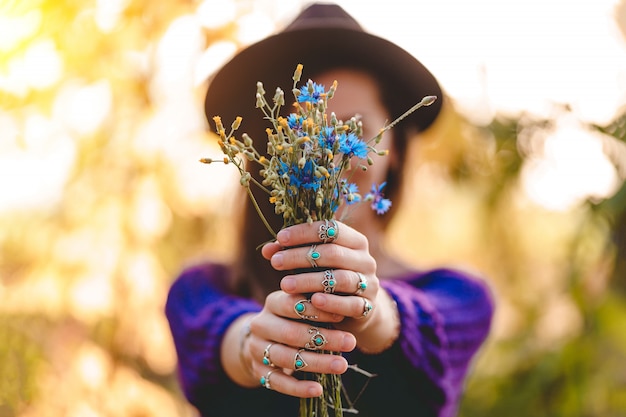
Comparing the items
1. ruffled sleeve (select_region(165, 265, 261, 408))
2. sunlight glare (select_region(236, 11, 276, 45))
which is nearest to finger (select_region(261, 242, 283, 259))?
ruffled sleeve (select_region(165, 265, 261, 408))

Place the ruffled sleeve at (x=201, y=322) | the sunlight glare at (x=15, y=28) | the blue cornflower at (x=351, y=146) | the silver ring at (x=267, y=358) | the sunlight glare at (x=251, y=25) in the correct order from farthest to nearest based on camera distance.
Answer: the sunlight glare at (x=251, y=25) < the sunlight glare at (x=15, y=28) < the ruffled sleeve at (x=201, y=322) < the silver ring at (x=267, y=358) < the blue cornflower at (x=351, y=146)

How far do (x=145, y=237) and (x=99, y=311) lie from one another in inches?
9.0

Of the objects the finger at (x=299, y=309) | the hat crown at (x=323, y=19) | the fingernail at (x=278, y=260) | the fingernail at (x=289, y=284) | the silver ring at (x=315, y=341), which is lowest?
the silver ring at (x=315, y=341)

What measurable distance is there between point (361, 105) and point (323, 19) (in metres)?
0.17

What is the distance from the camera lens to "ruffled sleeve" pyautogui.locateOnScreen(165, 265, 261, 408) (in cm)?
101

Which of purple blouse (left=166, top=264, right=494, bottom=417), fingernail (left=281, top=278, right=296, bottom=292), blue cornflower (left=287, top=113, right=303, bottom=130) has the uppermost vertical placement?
blue cornflower (left=287, top=113, right=303, bottom=130)

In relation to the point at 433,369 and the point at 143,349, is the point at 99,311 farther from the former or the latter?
the point at 433,369

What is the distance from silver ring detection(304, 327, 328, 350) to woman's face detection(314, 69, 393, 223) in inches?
11.8

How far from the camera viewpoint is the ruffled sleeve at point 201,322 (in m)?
1.01

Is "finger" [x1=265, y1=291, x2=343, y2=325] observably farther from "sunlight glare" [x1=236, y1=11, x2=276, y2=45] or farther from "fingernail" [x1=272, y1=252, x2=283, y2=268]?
"sunlight glare" [x1=236, y1=11, x2=276, y2=45]

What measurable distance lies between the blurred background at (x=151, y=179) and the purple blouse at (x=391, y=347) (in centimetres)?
26

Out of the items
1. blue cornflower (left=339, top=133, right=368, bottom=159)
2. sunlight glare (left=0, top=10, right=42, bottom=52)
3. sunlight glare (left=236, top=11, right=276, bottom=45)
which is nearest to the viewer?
blue cornflower (left=339, top=133, right=368, bottom=159)

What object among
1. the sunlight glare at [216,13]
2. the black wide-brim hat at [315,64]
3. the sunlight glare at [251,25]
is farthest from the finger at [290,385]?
the sunlight glare at [216,13]

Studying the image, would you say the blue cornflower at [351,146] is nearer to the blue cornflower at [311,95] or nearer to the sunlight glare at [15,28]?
the blue cornflower at [311,95]
